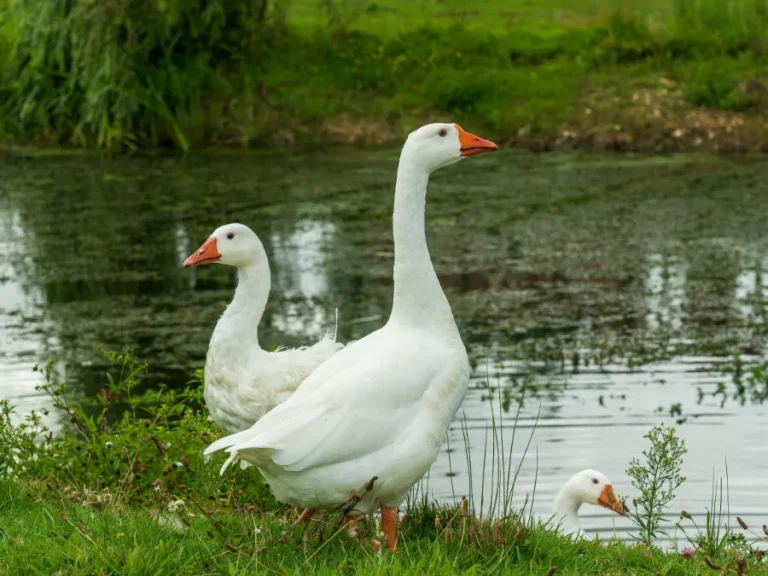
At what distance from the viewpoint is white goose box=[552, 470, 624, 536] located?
27.1ft

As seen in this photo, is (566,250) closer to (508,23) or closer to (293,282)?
(293,282)

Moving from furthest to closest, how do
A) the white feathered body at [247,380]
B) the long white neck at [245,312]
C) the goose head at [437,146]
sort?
the long white neck at [245,312] → the white feathered body at [247,380] → the goose head at [437,146]

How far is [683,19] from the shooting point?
1082 inches

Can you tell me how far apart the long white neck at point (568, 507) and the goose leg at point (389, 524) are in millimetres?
2872

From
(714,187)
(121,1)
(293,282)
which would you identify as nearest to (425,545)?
(293,282)

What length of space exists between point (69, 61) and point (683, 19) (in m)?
12.3

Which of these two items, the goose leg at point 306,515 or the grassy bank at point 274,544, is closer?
the grassy bank at point 274,544

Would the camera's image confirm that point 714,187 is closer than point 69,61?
Yes

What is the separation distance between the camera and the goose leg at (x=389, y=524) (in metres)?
5.38

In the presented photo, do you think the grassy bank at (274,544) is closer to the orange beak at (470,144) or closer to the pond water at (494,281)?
the pond water at (494,281)

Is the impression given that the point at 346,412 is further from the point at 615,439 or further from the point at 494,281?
the point at 494,281

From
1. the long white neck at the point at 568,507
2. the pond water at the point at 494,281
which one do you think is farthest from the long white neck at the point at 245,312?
the long white neck at the point at 568,507

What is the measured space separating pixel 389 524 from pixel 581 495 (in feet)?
10.0

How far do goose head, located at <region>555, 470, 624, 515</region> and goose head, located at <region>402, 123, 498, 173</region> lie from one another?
2.97 metres
